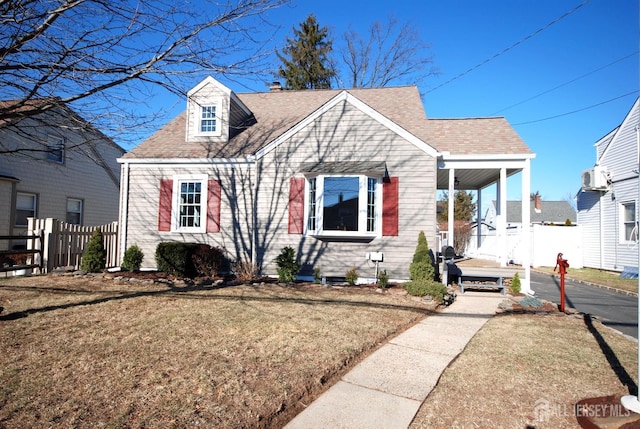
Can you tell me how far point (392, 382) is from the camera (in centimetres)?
361

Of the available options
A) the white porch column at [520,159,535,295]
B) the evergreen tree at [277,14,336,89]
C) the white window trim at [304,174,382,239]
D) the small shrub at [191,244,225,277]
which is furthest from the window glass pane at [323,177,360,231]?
the evergreen tree at [277,14,336,89]

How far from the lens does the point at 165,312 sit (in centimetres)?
607

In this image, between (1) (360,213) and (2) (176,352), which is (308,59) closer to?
(1) (360,213)

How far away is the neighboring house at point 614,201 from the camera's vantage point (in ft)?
47.4

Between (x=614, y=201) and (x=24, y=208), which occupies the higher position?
(x=614, y=201)

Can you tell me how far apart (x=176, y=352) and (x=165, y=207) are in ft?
26.2

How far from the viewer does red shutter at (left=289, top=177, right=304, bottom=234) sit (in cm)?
1020

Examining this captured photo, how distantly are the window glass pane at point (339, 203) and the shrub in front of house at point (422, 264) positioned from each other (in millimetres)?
1939

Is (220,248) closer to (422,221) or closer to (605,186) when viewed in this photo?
(422,221)

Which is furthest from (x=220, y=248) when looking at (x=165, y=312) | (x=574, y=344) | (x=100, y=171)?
(x=100, y=171)

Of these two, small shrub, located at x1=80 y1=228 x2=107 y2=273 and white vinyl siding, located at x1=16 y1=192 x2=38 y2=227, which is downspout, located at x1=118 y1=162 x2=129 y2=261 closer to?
small shrub, located at x1=80 y1=228 x2=107 y2=273

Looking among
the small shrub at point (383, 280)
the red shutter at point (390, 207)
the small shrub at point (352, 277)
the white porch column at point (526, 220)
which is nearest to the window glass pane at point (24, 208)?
the small shrub at point (352, 277)

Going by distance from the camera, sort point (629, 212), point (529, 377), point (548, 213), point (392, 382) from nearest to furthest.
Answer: point (392, 382)
point (529, 377)
point (629, 212)
point (548, 213)

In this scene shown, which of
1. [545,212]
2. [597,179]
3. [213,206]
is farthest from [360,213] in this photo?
[545,212]
